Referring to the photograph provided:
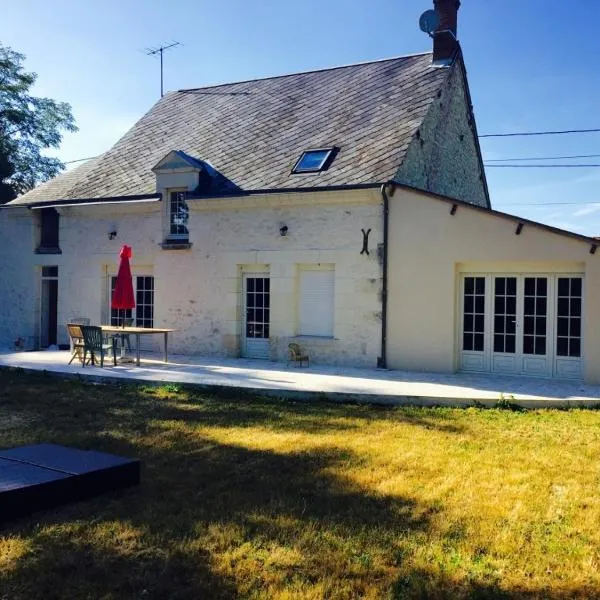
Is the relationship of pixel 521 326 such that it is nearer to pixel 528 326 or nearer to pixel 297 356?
pixel 528 326

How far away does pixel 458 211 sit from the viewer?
12.0 meters

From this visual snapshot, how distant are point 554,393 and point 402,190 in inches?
193

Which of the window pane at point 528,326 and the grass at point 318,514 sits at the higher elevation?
the window pane at point 528,326

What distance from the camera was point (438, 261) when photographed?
12.2 metres

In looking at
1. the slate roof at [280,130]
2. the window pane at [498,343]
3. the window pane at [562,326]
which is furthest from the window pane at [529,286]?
the slate roof at [280,130]

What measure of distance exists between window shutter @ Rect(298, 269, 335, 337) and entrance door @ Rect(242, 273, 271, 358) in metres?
0.93

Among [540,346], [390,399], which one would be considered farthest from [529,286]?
[390,399]

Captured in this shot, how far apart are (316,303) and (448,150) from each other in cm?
592

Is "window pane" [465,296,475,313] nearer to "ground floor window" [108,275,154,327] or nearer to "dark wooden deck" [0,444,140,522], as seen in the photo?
"ground floor window" [108,275,154,327]

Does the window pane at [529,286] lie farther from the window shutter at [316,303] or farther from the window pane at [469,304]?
the window shutter at [316,303]

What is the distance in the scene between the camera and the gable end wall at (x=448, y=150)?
14.1 meters

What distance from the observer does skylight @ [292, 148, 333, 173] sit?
45.4 feet

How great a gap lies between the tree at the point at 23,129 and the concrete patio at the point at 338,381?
23.1 metres

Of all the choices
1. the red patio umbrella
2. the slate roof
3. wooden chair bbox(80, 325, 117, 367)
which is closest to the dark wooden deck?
wooden chair bbox(80, 325, 117, 367)
